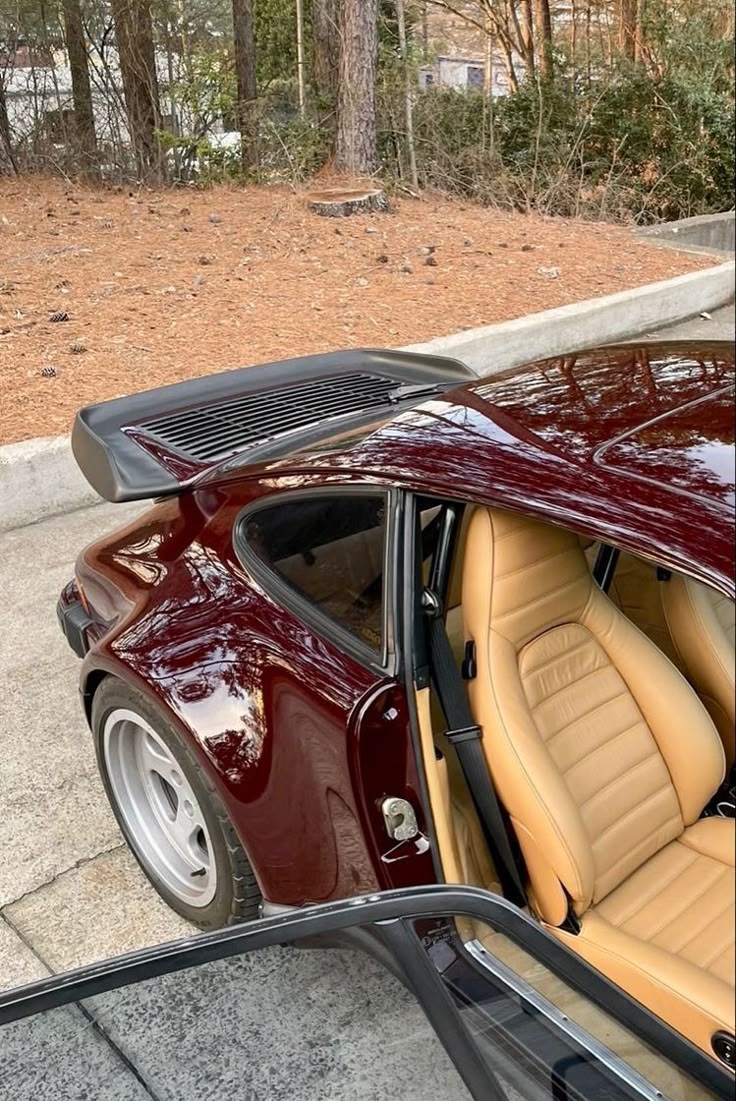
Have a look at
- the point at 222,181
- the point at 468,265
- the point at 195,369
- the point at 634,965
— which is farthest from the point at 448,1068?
the point at 222,181

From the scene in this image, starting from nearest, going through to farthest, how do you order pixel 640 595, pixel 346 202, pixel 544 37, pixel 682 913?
pixel 682 913
pixel 640 595
pixel 346 202
pixel 544 37

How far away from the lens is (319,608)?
2.13 m

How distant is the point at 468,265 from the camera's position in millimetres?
8336

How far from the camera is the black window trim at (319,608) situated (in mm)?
1925

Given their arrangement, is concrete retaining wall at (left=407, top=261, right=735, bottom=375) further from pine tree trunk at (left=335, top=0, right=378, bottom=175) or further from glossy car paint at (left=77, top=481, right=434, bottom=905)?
glossy car paint at (left=77, top=481, right=434, bottom=905)

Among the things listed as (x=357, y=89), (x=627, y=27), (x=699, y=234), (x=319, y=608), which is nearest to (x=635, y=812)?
(x=319, y=608)

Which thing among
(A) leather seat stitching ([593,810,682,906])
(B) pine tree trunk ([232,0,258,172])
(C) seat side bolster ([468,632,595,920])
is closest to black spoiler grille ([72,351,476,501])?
(C) seat side bolster ([468,632,595,920])

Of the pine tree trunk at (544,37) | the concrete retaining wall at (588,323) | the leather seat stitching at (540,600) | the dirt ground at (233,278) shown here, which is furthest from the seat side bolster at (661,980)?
the pine tree trunk at (544,37)

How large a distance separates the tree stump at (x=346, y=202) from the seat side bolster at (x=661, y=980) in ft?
28.1

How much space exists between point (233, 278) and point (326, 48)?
5.58m

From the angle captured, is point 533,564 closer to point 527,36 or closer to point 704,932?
point 704,932

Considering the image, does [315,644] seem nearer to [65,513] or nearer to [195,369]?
[65,513]

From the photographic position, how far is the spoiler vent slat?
2865mm

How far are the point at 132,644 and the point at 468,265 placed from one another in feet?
21.9
